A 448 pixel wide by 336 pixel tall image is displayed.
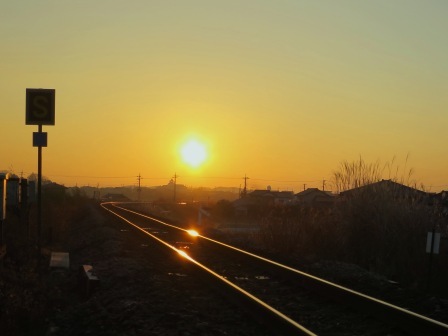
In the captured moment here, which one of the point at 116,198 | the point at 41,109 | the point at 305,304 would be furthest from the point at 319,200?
the point at 116,198

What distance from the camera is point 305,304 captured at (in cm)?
991

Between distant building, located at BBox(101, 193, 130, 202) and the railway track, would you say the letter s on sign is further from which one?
distant building, located at BBox(101, 193, 130, 202)

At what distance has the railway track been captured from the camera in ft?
25.8

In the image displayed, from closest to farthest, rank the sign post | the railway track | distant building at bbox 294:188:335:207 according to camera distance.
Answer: the railway track, the sign post, distant building at bbox 294:188:335:207

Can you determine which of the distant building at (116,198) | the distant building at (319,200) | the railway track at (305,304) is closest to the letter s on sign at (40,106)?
the railway track at (305,304)

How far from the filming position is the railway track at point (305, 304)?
309 inches

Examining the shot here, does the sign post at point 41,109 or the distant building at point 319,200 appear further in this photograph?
the distant building at point 319,200

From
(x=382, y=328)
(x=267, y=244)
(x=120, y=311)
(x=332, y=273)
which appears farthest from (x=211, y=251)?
(x=382, y=328)

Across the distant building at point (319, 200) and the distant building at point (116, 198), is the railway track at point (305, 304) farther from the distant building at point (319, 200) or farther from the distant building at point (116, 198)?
the distant building at point (116, 198)

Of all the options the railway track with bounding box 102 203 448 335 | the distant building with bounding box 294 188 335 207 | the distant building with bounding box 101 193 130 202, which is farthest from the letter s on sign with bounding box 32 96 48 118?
the distant building with bounding box 101 193 130 202

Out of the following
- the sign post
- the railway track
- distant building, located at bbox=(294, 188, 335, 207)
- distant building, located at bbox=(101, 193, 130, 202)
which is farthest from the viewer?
distant building, located at bbox=(101, 193, 130, 202)

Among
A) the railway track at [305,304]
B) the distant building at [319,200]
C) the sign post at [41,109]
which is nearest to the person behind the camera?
the railway track at [305,304]

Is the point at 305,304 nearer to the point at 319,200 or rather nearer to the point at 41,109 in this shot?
the point at 41,109

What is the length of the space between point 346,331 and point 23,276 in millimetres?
7229
